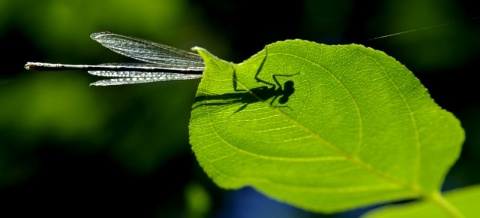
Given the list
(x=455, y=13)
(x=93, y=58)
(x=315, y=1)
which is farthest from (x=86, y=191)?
(x=455, y=13)

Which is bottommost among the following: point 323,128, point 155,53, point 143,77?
point 143,77

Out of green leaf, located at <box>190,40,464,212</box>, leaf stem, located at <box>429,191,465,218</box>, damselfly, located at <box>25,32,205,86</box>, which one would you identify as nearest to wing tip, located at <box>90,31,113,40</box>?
damselfly, located at <box>25,32,205,86</box>

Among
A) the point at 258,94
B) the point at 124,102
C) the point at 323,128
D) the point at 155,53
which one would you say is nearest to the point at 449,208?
the point at 323,128

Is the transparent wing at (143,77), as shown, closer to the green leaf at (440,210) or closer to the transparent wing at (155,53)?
the transparent wing at (155,53)

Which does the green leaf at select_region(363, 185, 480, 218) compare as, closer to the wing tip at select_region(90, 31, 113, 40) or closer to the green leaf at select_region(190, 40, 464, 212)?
the green leaf at select_region(190, 40, 464, 212)

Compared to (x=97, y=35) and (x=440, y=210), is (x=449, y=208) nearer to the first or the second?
(x=440, y=210)

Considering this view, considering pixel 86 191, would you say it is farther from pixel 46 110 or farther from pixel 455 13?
pixel 455 13
